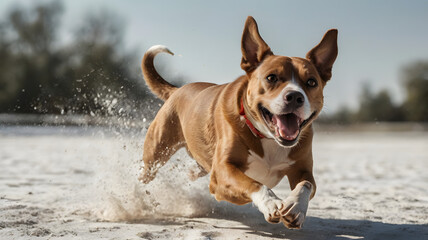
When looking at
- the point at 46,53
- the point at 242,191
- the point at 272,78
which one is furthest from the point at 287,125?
the point at 46,53

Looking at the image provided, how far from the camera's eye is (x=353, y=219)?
4.89m

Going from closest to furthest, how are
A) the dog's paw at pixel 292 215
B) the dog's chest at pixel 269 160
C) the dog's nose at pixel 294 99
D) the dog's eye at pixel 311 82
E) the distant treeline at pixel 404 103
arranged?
the dog's paw at pixel 292 215, the dog's nose at pixel 294 99, the dog's eye at pixel 311 82, the dog's chest at pixel 269 160, the distant treeline at pixel 404 103

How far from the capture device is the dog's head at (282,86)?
353 cm

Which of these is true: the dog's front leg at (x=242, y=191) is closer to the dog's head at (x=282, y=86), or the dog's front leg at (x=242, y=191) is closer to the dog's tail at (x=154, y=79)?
the dog's head at (x=282, y=86)

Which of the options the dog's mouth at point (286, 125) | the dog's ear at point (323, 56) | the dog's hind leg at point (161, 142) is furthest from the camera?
the dog's hind leg at point (161, 142)

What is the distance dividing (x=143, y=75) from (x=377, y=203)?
3277mm

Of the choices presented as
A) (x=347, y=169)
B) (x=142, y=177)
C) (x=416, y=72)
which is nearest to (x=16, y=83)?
(x=347, y=169)

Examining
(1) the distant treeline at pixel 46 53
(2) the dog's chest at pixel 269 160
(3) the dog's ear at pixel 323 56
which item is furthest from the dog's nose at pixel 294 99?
(1) the distant treeline at pixel 46 53

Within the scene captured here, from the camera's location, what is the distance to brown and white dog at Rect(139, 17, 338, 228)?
346cm

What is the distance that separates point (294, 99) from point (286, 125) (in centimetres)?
25

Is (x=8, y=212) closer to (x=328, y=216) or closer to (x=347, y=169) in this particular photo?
(x=328, y=216)

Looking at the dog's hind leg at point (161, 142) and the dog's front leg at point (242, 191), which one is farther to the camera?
the dog's hind leg at point (161, 142)

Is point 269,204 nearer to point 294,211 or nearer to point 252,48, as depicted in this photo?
point 294,211

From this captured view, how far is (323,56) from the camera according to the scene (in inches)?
159
